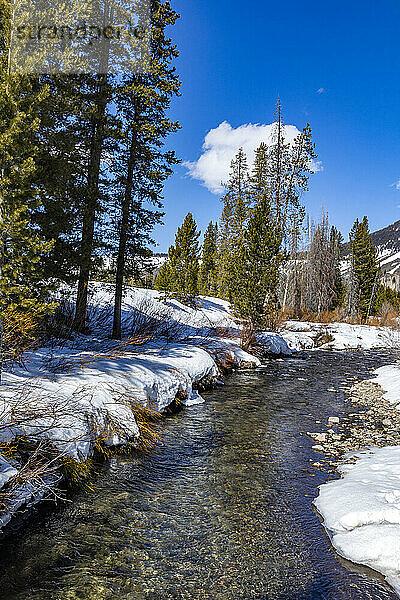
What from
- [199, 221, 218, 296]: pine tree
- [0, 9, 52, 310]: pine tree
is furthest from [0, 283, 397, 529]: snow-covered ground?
[199, 221, 218, 296]: pine tree

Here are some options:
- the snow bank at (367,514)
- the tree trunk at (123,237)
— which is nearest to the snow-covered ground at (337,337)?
the tree trunk at (123,237)

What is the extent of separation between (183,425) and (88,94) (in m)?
11.3

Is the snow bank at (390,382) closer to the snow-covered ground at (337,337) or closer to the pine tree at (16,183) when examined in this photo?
the snow-covered ground at (337,337)

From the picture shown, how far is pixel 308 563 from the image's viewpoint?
4062 mm

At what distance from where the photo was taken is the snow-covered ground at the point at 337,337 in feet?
83.2

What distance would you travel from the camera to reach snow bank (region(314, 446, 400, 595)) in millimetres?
3908

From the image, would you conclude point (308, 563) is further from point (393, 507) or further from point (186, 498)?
point (186, 498)

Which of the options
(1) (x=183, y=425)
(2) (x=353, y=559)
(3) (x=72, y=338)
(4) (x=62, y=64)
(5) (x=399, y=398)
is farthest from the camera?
(3) (x=72, y=338)

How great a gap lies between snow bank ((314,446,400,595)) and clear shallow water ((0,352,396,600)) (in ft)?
0.52

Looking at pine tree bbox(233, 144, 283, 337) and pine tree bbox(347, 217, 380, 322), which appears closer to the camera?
pine tree bbox(233, 144, 283, 337)

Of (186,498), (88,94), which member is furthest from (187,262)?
(186,498)

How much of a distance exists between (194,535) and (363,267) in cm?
4497

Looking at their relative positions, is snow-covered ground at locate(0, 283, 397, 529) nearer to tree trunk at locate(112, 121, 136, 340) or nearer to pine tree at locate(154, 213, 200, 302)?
tree trunk at locate(112, 121, 136, 340)

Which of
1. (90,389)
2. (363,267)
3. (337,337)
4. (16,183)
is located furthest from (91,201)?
(363,267)
